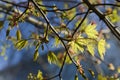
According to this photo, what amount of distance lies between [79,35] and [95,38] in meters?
0.07

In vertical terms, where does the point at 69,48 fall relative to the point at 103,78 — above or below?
above

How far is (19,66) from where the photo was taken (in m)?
9.08

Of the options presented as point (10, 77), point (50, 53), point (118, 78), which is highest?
point (50, 53)

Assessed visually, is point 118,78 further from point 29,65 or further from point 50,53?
point 29,65

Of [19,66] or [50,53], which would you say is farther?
[19,66]

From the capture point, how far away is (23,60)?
28.6 ft

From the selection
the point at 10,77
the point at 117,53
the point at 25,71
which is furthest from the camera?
the point at 10,77

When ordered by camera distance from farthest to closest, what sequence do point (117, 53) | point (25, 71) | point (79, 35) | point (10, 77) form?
point (10, 77) < point (25, 71) < point (117, 53) < point (79, 35)

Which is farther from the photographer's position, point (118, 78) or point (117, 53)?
point (117, 53)

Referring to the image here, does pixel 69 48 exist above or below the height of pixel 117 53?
above

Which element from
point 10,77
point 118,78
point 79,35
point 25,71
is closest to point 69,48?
point 79,35

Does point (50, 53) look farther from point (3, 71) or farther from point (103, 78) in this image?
point (3, 71)

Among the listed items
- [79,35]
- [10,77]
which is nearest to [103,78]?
[79,35]

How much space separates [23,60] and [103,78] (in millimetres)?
7456
